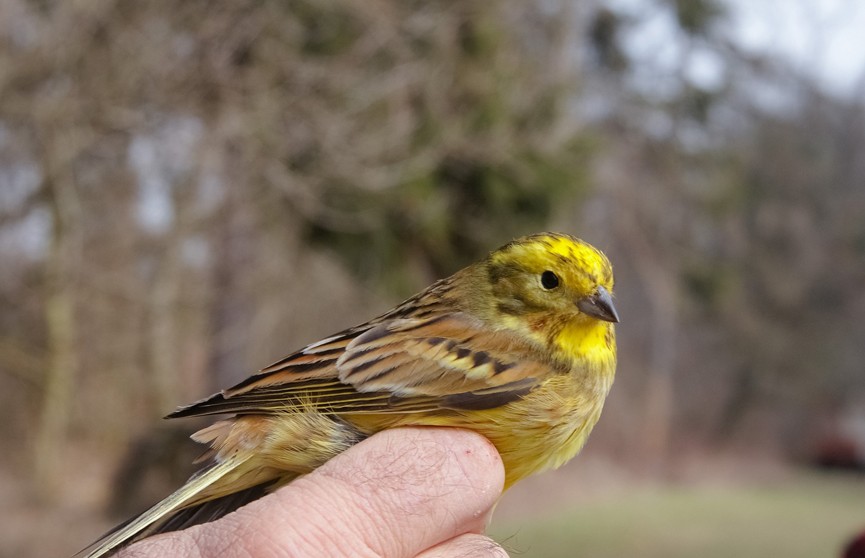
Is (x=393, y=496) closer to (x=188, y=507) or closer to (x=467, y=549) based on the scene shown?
(x=467, y=549)

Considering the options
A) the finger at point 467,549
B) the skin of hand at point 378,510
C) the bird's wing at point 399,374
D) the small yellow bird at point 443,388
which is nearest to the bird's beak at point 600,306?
the small yellow bird at point 443,388

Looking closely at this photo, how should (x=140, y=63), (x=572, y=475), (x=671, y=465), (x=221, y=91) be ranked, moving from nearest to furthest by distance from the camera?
(x=140, y=63), (x=221, y=91), (x=572, y=475), (x=671, y=465)

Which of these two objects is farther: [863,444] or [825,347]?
[825,347]

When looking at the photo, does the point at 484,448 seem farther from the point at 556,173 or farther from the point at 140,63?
the point at 556,173

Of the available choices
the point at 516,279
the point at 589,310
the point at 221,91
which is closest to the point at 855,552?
the point at 589,310

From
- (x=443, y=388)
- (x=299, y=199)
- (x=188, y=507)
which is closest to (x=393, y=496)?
(x=443, y=388)

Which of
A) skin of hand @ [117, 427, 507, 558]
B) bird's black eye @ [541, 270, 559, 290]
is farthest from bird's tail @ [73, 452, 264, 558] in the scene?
bird's black eye @ [541, 270, 559, 290]

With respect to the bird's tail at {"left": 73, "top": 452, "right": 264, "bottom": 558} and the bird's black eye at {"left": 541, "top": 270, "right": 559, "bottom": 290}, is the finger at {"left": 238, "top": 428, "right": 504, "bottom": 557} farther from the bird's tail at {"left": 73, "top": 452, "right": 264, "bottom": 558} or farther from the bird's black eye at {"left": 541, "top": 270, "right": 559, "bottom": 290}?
the bird's black eye at {"left": 541, "top": 270, "right": 559, "bottom": 290}
